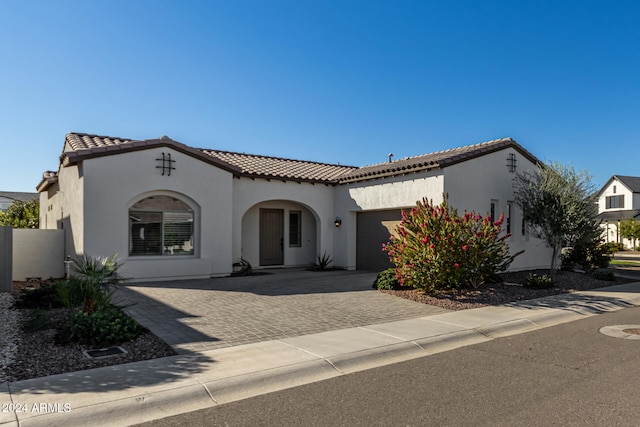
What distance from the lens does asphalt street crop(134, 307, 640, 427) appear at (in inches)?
171

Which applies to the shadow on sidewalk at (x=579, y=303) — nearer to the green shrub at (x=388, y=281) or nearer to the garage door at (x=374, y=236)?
the green shrub at (x=388, y=281)

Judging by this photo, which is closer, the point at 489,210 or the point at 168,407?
the point at 168,407

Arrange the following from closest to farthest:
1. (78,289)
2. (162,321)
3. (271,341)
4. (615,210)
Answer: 1. (271,341)
2. (78,289)
3. (162,321)
4. (615,210)

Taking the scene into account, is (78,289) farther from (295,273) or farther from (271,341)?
(295,273)

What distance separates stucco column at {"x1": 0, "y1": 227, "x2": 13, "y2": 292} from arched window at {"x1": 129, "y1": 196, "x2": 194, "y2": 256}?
2.95 meters

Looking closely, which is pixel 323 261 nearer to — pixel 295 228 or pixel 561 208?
pixel 295 228

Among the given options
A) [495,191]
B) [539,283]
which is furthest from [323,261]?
[539,283]

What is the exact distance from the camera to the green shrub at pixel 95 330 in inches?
259

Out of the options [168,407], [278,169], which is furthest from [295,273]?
[168,407]

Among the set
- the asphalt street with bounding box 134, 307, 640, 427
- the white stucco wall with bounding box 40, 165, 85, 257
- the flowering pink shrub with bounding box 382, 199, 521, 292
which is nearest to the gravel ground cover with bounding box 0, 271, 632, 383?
the flowering pink shrub with bounding box 382, 199, 521, 292

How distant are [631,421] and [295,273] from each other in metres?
12.6

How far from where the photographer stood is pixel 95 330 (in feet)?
21.9

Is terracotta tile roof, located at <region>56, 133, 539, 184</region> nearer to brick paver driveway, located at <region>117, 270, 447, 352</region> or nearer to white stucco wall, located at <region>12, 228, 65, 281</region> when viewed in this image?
white stucco wall, located at <region>12, 228, 65, 281</region>

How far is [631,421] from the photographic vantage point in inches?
168
